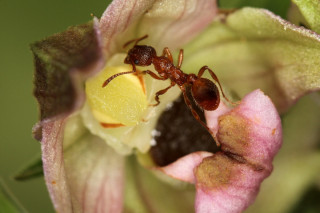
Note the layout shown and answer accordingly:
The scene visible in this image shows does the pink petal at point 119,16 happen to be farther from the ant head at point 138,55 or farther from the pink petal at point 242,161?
the pink petal at point 242,161

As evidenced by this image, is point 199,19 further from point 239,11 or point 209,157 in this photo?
point 209,157

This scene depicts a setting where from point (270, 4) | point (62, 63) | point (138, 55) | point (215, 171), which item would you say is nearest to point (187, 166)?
point (215, 171)

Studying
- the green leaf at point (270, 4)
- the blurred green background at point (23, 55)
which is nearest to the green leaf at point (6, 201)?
the blurred green background at point (23, 55)

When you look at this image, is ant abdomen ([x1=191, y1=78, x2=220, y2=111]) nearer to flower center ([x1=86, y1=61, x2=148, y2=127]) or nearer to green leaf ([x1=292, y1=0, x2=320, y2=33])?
Answer: flower center ([x1=86, y1=61, x2=148, y2=127])

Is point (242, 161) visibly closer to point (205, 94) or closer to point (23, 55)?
point (205, 94)

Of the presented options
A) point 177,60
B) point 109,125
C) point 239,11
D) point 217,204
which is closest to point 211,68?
point 177,60

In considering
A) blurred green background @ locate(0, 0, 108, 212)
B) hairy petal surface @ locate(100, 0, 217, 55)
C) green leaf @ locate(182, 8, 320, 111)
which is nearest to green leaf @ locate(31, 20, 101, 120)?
hairy petal surface @ locate(100, 0, 217, 55)
